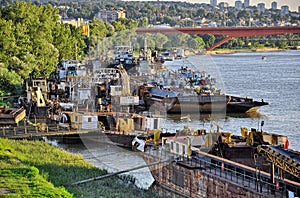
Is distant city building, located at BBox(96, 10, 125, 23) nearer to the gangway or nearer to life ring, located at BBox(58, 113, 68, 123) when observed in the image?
life ring, located at BBox(58, 113, 68, 123)

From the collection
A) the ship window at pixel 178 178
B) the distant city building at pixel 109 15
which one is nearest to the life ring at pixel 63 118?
the ship window at pixel 178 178

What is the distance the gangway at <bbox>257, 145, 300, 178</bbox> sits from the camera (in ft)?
42.2

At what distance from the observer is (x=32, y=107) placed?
27062 millimetres

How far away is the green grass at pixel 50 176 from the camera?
559 inches

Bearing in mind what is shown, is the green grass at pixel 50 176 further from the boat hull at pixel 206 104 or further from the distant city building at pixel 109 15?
the distant city building at pixel 109 15

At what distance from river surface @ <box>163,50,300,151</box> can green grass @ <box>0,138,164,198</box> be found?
7119 millimetres

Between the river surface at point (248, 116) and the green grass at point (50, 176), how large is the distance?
36.3 inches

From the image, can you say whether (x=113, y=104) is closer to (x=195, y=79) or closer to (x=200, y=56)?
(x=195, y=79)

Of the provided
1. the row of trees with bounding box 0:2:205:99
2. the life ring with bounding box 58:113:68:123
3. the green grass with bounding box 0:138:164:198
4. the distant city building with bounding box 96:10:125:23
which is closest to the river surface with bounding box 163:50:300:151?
the life ring with bounding box 58:113:68:123

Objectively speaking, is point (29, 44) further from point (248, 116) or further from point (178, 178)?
point (178, 178)

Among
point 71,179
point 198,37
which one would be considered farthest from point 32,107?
point 198,37

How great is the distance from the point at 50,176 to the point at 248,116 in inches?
649

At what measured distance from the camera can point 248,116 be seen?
31.0 metres

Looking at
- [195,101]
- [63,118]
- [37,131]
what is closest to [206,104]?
[195,101]
